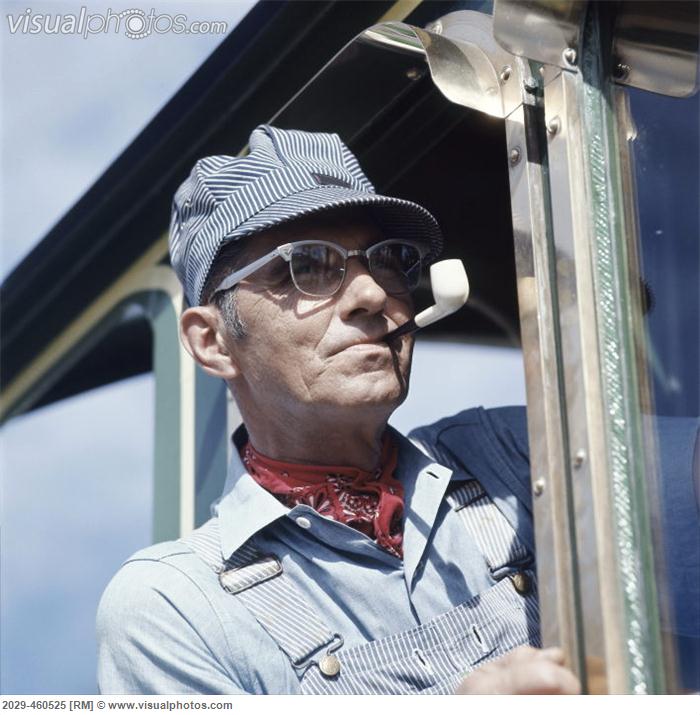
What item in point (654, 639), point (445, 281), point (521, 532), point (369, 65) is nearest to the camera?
point (654, 639)

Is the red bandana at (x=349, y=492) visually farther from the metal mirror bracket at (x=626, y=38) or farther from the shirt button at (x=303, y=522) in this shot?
the metal mirror bracket at (x=626, y=38)

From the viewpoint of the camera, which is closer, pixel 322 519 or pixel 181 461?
pixel 322 519

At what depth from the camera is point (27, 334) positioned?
2.91 m

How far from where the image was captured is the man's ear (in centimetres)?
188

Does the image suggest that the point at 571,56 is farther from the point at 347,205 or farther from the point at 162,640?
the point at 162,640

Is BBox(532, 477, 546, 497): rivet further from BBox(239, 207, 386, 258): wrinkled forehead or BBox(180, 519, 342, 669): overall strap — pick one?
BBox(239, 207, 386, 258): wrinkled forehead

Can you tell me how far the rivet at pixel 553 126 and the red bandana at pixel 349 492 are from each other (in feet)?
1.93

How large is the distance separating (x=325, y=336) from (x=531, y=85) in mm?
437

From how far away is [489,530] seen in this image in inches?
66.1

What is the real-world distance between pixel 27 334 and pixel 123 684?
4.90 ft

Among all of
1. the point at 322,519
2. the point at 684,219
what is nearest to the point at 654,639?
the point at 684,219

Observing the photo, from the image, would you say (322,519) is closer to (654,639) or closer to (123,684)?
(123,684)

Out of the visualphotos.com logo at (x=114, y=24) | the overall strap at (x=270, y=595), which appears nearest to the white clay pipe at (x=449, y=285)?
the overall strap at (x=270, y=595)

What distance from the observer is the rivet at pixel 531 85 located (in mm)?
1448
